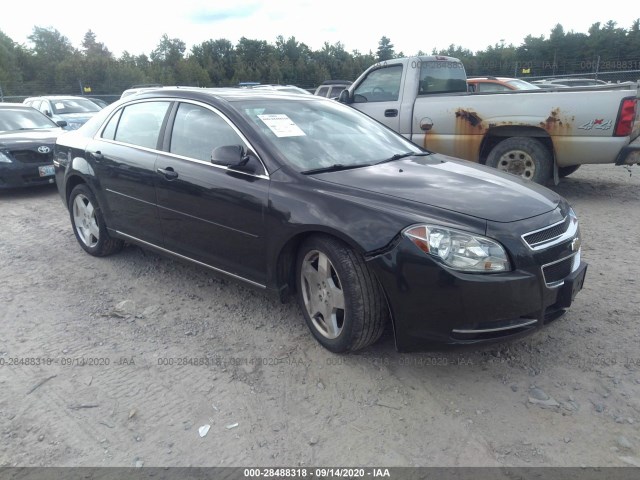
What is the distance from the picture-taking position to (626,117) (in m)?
6.14

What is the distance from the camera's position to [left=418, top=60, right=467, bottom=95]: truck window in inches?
311

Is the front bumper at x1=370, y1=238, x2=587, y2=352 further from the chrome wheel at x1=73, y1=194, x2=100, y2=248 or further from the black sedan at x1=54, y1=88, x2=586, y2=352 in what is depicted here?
the chrome wheel at x1=73, y1=194, x2=100, y2=248

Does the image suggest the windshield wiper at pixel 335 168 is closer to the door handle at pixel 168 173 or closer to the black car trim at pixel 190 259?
the black car trim at pixel 190 259

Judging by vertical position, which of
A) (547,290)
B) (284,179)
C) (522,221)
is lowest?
(547,290)

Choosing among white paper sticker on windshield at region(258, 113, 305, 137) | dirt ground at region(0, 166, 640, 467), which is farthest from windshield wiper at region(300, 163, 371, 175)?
dirt ground at region(0, 166, 640, 467)

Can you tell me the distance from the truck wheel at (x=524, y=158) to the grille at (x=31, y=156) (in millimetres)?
6743

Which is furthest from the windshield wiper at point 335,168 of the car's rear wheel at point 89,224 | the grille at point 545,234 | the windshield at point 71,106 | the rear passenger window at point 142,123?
the windshield at point 71,106

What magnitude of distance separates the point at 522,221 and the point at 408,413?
1.23 metres

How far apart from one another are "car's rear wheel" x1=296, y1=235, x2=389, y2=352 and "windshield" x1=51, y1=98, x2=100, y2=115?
12.8 meters

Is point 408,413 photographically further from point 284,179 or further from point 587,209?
point 587,209

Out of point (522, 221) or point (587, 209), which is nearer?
point (522, 221)

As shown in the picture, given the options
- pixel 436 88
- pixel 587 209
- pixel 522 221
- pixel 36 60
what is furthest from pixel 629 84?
pixel 36 60

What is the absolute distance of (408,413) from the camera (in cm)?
271

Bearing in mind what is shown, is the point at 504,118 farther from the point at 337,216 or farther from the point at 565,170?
the point at 337,216
